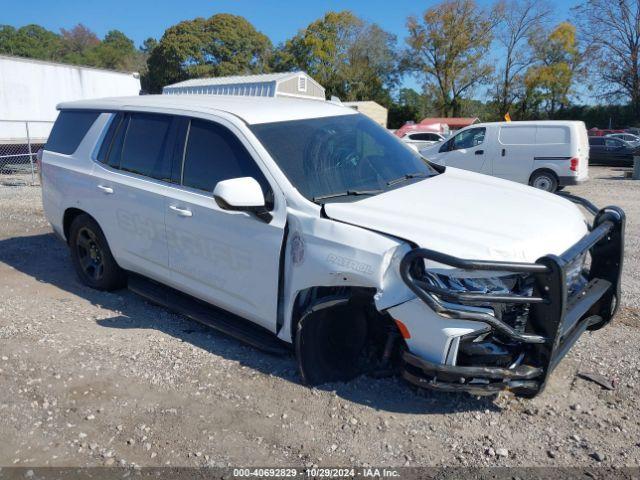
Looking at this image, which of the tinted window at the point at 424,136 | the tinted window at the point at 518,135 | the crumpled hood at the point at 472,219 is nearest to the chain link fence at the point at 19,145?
the tinted window at the point at 518,135

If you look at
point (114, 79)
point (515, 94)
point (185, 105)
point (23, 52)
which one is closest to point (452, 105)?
point (515, 94)

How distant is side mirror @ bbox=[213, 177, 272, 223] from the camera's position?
11.4 ft

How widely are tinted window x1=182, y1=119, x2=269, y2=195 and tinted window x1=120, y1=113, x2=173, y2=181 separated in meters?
0.26

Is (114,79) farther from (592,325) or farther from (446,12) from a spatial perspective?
(446,12)

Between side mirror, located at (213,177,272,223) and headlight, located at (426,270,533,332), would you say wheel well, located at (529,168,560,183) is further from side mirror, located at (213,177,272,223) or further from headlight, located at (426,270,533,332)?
side mirror, located at (213,177,272,223)

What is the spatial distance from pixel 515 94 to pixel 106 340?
51.9 m

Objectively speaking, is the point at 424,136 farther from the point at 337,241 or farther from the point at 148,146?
the point at 337,241

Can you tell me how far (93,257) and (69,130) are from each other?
1314 mm

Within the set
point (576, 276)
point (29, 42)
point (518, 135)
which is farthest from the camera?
point (29, 42)

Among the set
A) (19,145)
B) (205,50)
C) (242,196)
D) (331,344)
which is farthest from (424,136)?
(205,50)

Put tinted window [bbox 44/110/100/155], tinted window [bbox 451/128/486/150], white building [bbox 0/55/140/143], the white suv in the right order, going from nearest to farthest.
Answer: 1. the white suv
2. tinted window [bbox 44/110/100/155]
3. tinted window [bbox 451/128/486/150]
4. white building [bbox 0/55/140/143]

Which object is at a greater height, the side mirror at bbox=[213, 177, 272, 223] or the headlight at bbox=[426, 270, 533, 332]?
the side mirror at bbox=[213, 177, 272, 223]

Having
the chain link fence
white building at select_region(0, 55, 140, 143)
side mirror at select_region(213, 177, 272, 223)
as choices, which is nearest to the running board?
side mirror at select_region(213, 177, 272, 223)

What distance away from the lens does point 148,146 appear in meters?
4.74
